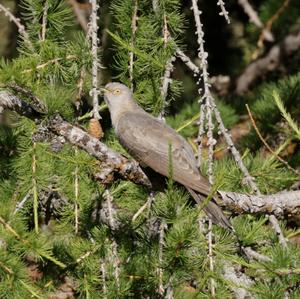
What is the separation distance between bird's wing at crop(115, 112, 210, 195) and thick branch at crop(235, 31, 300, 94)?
2.48 m

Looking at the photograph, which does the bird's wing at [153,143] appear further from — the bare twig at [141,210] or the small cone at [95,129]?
the small cone at [95,129]

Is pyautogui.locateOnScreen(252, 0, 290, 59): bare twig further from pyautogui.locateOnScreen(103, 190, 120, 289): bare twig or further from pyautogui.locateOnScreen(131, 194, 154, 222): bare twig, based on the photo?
pyautogui.locateOnScreen(103, 190, 120, 289): bare twig

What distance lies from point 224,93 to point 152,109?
289cm

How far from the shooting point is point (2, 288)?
3.62 metres

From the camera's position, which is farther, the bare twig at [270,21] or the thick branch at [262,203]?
the bare twig at [270,21]

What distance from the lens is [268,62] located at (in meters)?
6.95

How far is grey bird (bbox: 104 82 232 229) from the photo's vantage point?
4141mm

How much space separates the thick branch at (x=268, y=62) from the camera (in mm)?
6820

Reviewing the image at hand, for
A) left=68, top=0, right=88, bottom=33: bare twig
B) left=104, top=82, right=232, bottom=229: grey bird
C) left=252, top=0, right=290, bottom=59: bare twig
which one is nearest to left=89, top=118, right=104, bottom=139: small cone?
left=104, top=82, right=232, bottom=229: grey bird

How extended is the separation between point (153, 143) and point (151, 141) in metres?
0.02

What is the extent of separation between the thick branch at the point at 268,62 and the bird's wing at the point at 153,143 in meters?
2.48

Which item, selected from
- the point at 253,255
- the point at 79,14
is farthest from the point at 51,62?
the point at 79,14

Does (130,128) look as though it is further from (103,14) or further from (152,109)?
(103,14)

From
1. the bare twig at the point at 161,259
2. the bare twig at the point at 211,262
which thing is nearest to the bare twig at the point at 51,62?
the bare twig at the point at 161,259
